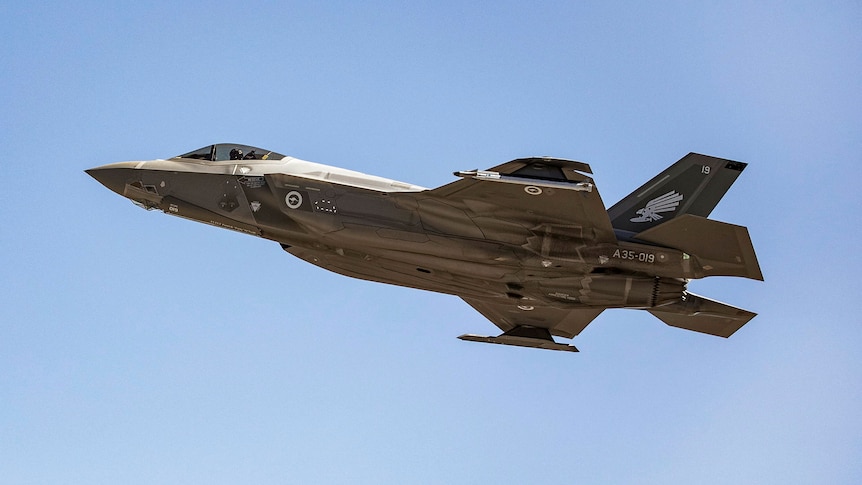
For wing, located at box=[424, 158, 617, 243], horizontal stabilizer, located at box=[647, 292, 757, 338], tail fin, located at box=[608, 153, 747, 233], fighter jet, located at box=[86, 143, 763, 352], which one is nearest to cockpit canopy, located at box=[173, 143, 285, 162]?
fighter jet, located at box=[86, 143, 763, 352]

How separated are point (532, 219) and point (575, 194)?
145cm

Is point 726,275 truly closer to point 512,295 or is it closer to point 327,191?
point 512,295

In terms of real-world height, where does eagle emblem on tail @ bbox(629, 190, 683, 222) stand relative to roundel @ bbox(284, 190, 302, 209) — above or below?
above

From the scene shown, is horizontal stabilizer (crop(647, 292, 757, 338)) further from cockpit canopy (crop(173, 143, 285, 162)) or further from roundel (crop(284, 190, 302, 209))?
cockpit canopy (crop(173, 143, 285, 162))

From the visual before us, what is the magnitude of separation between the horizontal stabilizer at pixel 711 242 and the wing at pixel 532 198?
4.48ft

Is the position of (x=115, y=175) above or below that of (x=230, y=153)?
below

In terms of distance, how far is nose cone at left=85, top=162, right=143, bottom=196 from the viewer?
89.5ft

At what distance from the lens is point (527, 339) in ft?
95.5

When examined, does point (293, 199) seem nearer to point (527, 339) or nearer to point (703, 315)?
point (527, 339)

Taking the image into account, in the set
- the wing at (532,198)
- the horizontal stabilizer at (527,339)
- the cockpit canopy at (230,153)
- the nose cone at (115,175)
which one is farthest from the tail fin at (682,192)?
the nose cone at (115,175)

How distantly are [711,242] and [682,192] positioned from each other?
2.58 meters

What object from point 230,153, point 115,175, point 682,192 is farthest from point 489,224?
point 115,175

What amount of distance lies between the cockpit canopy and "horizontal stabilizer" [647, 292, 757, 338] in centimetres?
1062

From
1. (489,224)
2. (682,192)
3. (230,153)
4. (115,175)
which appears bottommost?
(489,224)
